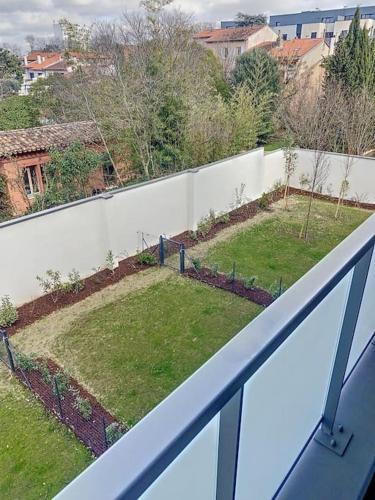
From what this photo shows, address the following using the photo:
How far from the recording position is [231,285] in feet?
23.6

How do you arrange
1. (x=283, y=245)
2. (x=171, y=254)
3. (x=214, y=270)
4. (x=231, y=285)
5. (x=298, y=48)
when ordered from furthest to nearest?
(x=298, y=48), (x=283, y=245), (x=171, y=254), (x=214, y=270), (x=231, y=285)

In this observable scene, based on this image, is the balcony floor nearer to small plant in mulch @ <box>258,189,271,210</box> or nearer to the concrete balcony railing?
the concrete balcony railing

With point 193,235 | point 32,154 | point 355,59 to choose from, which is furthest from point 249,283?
point 355,59

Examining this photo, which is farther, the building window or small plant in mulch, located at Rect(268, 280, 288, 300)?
the building window

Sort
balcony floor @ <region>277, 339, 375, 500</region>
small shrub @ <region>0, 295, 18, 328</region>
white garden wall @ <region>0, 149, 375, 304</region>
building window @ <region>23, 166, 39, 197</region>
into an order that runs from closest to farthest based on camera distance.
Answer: balcony floor @ <region>277, 339, 375, 500</region> < small shrub @ <region>0, 295, 18, 328</region> < white garden wall @ <region>0, 149, 375, 304</region> < building window @ <region>23, 166, 39, 197</region>

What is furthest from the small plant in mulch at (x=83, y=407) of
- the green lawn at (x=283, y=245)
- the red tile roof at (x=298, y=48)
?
the red tile roof at (x=298, y=48)

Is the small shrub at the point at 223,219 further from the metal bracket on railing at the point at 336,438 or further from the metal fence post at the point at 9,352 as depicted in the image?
the metal bracket on railing at the point at 336,438

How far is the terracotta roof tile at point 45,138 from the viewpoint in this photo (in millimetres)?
12367

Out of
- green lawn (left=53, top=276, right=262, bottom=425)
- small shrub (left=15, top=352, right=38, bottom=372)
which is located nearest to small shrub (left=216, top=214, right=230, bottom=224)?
green lawn (left=53, top=276, right=262, bottom=425)

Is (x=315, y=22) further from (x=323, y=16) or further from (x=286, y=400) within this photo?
(x=286, y=400)

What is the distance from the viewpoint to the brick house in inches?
465

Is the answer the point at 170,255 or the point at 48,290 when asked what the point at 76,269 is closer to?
the point at 48,290

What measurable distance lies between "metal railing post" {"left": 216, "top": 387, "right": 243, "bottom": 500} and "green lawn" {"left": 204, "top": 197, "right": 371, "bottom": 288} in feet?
20.7

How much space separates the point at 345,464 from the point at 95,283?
6244mm
